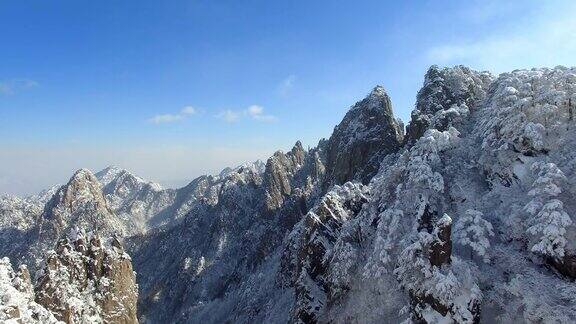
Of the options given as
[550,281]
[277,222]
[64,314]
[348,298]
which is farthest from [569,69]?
[277,222]

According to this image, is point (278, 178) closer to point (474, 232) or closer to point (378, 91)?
point (378, 91)

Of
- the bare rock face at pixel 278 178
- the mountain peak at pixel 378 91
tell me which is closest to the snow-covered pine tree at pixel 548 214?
the mountain peak at pixel 378 91

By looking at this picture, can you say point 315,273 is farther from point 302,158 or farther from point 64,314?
point 302,158

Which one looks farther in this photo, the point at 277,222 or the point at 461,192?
the point at 277,222

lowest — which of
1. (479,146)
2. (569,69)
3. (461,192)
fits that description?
(461,192)

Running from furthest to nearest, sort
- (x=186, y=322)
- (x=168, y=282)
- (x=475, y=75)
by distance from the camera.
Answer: (x=168, y=282), (x=186, y=322), (x=475, y=75)
